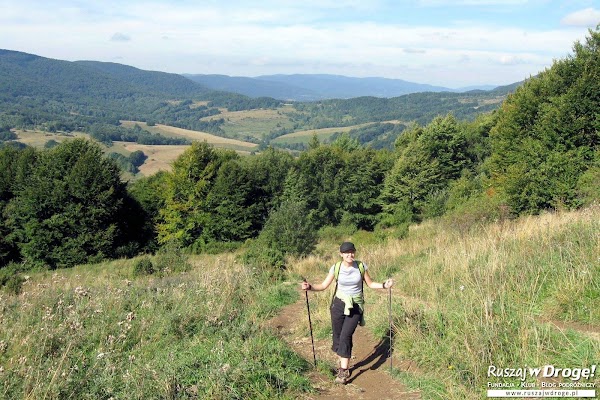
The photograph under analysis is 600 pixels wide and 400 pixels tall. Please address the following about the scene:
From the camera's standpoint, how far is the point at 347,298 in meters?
5.11

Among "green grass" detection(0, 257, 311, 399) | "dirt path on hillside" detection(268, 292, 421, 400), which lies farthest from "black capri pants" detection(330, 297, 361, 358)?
"green grass" detection(0, 257, 311, 399)

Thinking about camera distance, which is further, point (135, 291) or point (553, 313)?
point (135, 291)

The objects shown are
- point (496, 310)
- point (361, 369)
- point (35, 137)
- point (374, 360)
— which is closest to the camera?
point (496, 310)

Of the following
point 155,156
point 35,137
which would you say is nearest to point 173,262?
point 155,156

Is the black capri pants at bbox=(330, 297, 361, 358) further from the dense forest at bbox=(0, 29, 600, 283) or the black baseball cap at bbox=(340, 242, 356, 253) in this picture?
the dense forest at bbox=(0, 29, 600, 283)

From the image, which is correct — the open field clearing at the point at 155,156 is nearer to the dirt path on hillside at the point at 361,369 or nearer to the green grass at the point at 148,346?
the green grass at the point at 148,346

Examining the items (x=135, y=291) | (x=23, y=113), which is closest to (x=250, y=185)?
(x=135, y=291)

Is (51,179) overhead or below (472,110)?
below

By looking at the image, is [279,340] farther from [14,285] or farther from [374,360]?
[14,285]

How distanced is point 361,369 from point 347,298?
96 cm

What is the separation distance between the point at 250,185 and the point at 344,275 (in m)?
33.1

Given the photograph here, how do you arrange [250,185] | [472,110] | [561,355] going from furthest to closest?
[472,110] → [250,185] → [561,355]

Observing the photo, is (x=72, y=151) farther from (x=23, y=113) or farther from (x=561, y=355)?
(x=23, y=113)

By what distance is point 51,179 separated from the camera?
30.5 m
